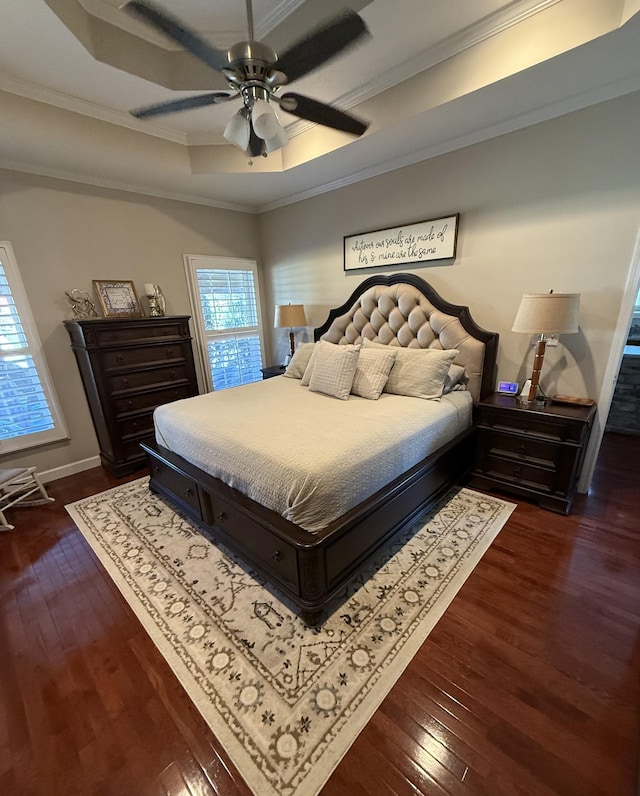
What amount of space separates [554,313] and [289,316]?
2.51m

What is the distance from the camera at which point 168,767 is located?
111 cm

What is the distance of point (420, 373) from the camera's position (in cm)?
253

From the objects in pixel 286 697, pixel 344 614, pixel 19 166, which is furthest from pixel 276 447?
pixel 19 166

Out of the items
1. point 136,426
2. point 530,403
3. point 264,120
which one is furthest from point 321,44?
point 136,426

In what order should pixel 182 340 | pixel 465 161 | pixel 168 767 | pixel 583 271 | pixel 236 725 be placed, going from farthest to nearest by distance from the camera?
pixel 182 340 < pixel 465 161 < pixel 583 271 < pixel 236 725 < pixel 168 767

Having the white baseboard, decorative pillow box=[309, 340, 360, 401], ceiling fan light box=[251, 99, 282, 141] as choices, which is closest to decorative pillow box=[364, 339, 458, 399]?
decorative pillow box=[309, 340, 360, 401]

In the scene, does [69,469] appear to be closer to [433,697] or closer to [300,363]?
[300,363]

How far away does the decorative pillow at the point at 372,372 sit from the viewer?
99.7 inches

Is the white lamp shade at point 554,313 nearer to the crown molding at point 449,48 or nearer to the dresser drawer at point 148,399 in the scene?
the crown molding at point 449,48

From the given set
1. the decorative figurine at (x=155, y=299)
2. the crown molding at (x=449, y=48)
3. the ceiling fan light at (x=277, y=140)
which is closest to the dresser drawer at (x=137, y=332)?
the decorative figurine at (x=155, y=299)

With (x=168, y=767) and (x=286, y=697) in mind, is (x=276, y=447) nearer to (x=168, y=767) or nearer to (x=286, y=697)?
(x=286, y=697)

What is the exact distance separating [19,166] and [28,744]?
12.0ft

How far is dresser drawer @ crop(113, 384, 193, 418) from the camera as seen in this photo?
119 inches

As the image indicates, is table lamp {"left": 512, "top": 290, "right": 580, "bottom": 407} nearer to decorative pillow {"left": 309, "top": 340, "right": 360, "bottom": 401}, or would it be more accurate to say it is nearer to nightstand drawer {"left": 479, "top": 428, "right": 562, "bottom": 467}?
nightstand drawer {"left": 479, "top": 428, "right": 562, "bottom": 467}
